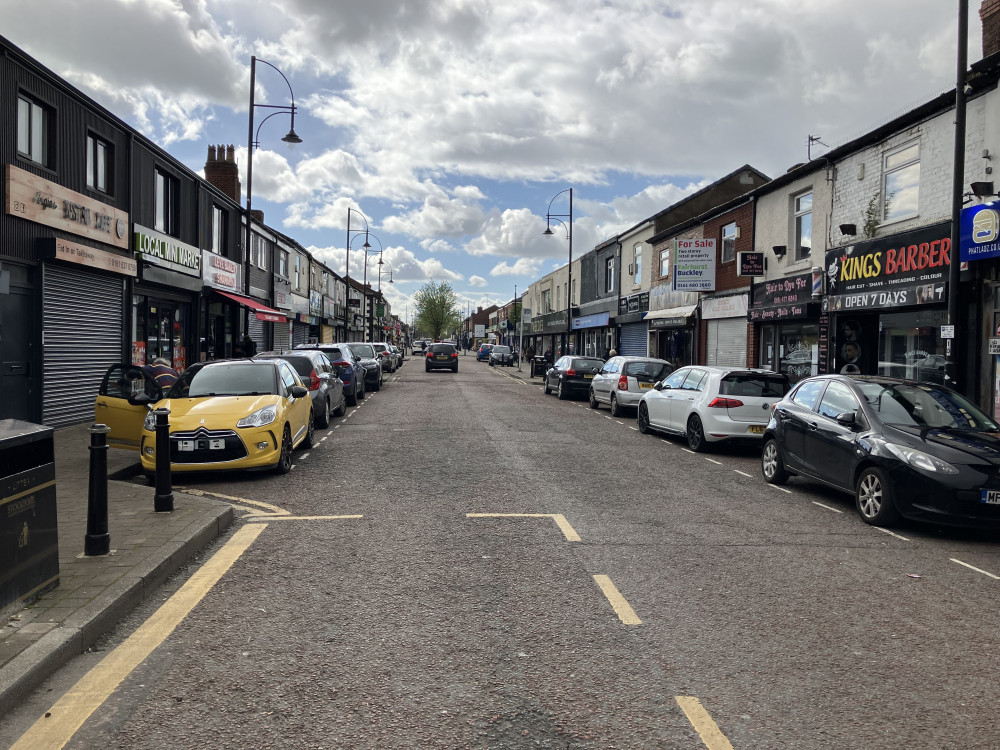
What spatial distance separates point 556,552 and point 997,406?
9.42 meters

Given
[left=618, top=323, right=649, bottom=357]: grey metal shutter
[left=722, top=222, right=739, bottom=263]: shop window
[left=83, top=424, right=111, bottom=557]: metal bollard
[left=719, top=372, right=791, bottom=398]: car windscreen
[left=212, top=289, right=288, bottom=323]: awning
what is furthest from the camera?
[left=618, top=323, right=649, bottom=357]: grey metal shutter

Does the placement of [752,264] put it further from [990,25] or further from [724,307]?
[990,25]

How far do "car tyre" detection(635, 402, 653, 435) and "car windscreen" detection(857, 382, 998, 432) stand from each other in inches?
270

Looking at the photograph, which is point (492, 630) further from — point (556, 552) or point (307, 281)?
point (307, 281)

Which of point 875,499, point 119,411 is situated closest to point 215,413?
point 119,411

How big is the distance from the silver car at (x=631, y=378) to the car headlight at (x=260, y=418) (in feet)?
35.3

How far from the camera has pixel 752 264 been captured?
20.6 m

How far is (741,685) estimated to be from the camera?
3.71 metres

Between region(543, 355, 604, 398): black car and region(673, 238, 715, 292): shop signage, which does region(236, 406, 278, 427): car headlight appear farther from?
region(673, 238, 715, 292): shop signage

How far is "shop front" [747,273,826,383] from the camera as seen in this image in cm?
1808

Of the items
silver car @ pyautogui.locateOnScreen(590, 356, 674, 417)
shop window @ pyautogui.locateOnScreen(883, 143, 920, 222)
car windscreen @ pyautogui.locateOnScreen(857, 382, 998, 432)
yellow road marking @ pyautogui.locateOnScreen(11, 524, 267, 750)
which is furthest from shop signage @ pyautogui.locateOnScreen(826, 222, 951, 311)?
yellow road marking @ pyautogui.locateOnScreen(11, 524, 267, 750)

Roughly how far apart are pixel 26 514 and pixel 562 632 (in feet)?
10.2

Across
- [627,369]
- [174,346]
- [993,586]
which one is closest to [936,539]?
[993,586]

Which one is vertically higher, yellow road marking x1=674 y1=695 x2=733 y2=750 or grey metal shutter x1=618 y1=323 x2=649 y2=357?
grey metal shutter x1=618 y1=323 x2=649 y2=357
